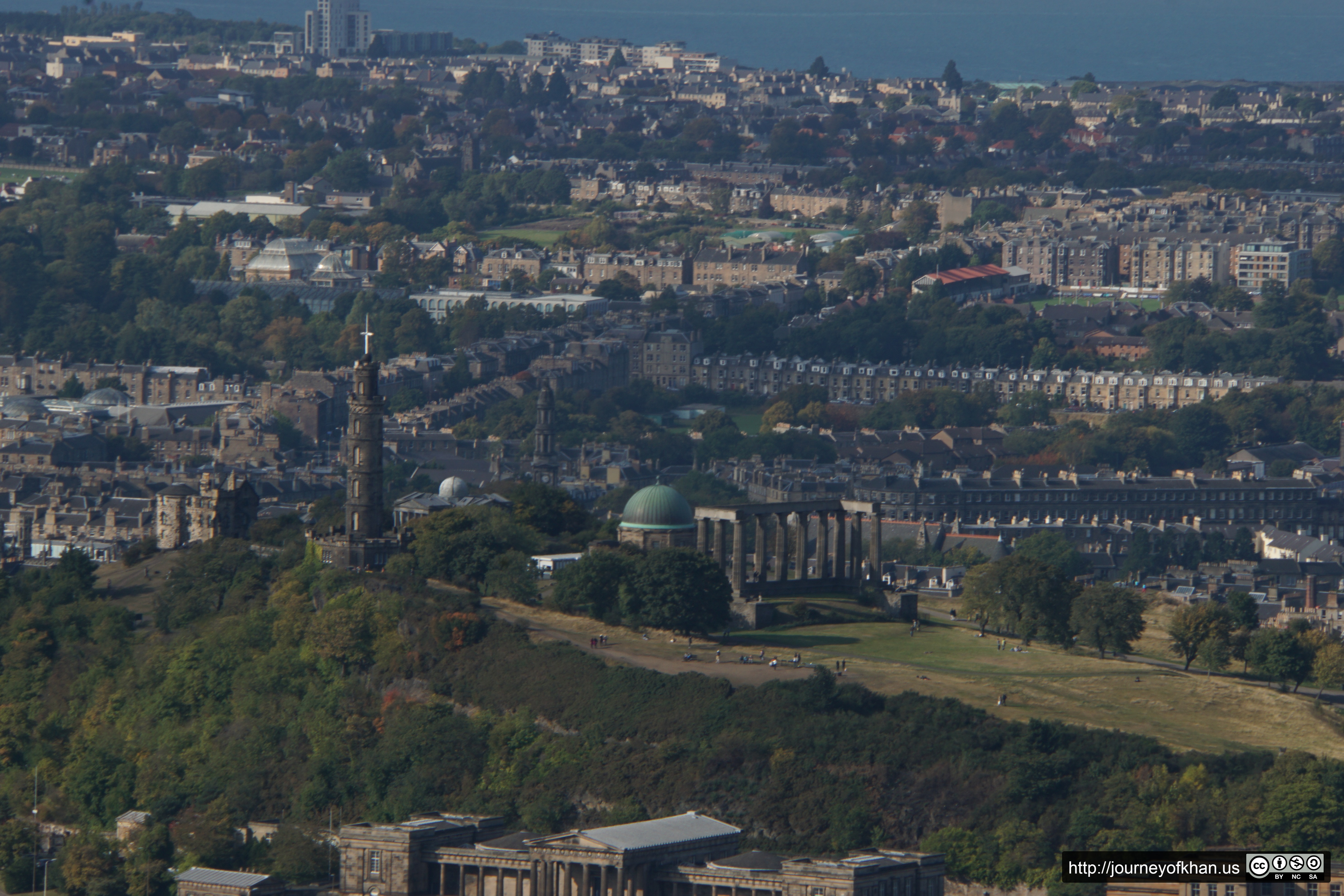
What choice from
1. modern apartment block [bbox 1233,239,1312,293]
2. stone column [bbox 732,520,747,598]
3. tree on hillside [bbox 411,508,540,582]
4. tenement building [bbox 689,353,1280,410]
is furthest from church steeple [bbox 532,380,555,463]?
modern apartment block [bbox 1233,239,1312,293]

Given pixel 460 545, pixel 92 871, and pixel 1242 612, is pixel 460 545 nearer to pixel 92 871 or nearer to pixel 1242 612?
pixel 92 871

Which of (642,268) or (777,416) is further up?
(642,268)

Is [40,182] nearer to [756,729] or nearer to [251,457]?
[251,457]

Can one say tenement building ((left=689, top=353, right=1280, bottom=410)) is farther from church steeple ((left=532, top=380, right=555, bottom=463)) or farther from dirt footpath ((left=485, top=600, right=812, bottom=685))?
dirt footpath ((left=485, top=600, right=812, bottom=685))

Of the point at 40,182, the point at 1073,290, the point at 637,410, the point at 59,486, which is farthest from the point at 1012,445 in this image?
the point at 40,182

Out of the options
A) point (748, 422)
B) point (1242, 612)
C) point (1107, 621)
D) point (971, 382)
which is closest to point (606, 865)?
point (1107, 621)
